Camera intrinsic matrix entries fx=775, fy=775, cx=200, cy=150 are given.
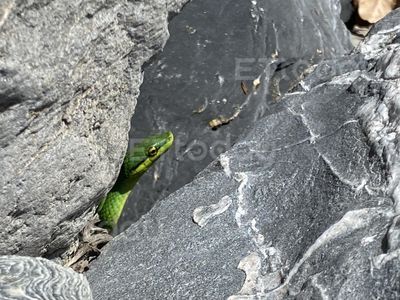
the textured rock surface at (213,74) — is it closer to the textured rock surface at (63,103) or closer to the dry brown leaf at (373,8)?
the textured rock surface at (63,103)

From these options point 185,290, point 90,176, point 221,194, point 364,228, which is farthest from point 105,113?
point 364,228

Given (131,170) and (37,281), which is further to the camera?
(131,170)

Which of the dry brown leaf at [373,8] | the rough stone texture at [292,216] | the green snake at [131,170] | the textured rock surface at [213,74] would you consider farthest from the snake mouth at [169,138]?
the dry brown leaf at [373,8]

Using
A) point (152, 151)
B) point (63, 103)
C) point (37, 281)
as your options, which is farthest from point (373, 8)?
point (37, 281)

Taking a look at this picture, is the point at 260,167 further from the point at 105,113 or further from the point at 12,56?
the point at 12,56

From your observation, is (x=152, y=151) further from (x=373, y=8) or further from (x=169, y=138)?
(x=373, y=8)

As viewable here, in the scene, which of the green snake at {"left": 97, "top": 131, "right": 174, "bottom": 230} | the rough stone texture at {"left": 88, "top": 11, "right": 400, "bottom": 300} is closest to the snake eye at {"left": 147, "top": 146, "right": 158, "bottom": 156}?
the green snake at {"left": 97, "top": 131, "right": 174, "bottom": 230}

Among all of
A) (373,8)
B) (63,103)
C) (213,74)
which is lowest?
(373,8)
